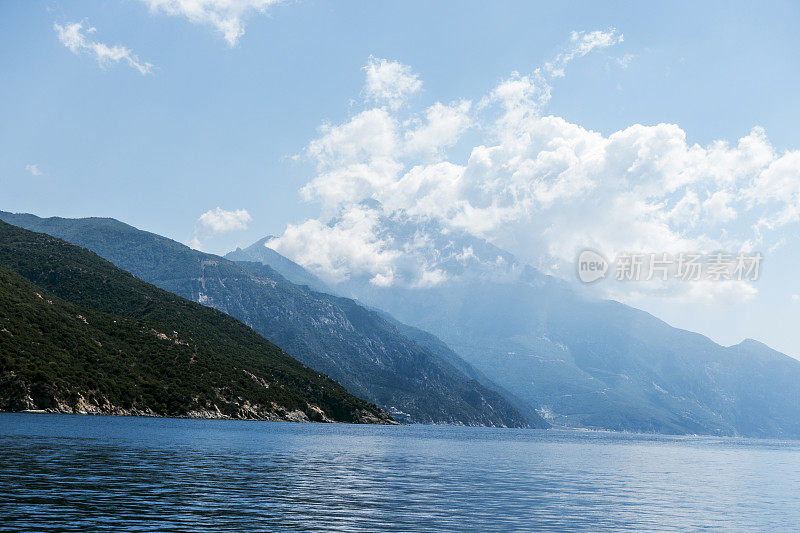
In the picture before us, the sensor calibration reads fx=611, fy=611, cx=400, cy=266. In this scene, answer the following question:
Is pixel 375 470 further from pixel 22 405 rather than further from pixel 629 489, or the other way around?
pixel 22 405

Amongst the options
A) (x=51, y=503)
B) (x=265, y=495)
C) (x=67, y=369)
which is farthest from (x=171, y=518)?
(x=67, y=369)

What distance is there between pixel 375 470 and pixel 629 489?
3174cm

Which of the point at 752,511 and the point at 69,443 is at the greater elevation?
the point at 752,511

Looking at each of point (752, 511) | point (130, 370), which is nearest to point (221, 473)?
point (752, 511)

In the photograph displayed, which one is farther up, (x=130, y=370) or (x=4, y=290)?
(x=4, y=290)

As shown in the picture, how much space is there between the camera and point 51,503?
3838cm

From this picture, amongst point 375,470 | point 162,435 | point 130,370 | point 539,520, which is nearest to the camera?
point 539,520

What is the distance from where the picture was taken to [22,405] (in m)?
146

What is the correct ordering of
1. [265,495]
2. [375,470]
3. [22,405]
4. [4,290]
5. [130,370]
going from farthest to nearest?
[130,370] < [4,290] < [22,405] < [375,470] < [265,495]

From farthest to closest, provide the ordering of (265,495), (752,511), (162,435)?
(162,435) → (752,511) → (265,495)

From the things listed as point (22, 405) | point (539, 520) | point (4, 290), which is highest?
point (4, 290)

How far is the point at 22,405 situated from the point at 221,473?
10952 centimetres

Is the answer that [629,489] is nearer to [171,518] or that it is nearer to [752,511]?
[752,511]

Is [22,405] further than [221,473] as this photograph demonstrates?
Yes
